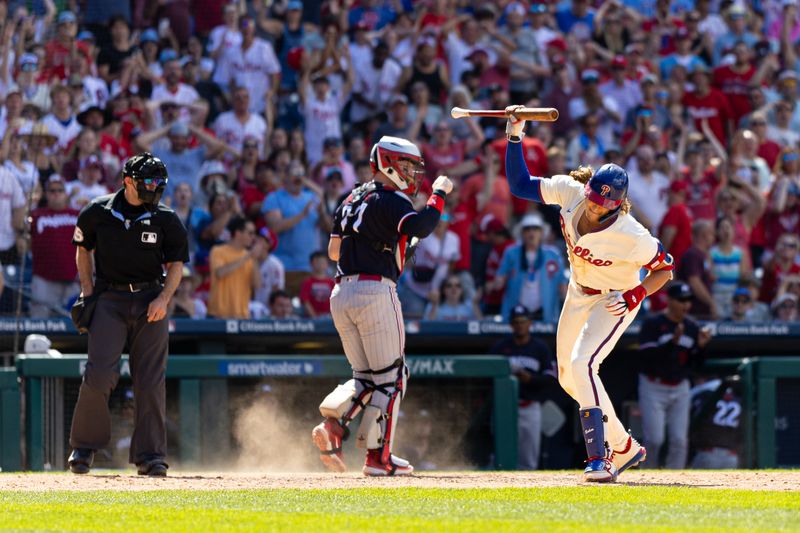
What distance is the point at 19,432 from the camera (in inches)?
408

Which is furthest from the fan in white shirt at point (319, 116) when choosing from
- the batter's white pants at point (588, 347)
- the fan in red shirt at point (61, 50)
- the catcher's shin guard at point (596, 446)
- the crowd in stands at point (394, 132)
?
the catcher's shin guard at point (596, 446)

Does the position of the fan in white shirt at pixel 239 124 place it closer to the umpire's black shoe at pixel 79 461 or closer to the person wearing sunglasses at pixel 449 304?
the person wearing sunglasses at pixel 449 304

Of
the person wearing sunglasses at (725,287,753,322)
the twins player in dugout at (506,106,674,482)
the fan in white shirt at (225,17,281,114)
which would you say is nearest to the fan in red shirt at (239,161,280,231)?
the fan in white shirt at (225,17,281,114)

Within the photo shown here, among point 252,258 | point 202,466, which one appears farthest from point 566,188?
point 252,258

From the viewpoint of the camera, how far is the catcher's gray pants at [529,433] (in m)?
11.8

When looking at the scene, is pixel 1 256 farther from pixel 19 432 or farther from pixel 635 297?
pixel 635 297

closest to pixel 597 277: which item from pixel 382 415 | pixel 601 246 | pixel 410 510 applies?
pixel 601 246

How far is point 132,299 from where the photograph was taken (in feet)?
27.0

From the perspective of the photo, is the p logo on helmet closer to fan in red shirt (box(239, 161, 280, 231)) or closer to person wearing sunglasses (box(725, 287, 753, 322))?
person wearing sunglasses (box(725, 287, 753, 322))

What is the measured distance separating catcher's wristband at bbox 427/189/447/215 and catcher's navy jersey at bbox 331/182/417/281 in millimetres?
165

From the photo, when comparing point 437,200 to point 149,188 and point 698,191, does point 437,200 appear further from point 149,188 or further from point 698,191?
point 698,191

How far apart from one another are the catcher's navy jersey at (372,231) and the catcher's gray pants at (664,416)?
4787 mm

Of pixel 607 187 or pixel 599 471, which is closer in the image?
pixel 607 187

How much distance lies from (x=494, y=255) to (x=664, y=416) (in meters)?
2.48
